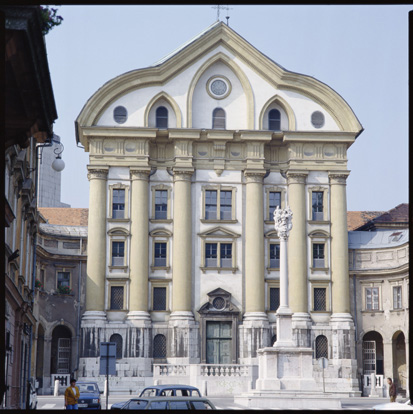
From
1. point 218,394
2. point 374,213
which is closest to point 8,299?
point 218,394

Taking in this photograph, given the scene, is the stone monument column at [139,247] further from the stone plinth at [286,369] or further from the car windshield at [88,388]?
the car windshield at [88,388]

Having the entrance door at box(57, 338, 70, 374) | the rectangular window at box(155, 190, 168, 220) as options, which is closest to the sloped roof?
the rectangular window at box(155, 190, 168, 220)

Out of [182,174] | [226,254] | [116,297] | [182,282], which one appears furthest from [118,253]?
[226,254]

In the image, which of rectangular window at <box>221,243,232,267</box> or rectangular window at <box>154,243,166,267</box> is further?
rectangular window at <box>221,243,232,267</box>

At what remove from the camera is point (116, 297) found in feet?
194

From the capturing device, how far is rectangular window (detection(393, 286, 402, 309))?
60.5m

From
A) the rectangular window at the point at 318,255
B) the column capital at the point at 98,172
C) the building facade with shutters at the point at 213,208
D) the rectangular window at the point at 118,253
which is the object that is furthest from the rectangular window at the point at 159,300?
the rectangular window at the point at 318,255

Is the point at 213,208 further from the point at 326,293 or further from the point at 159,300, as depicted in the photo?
the point at 326,293

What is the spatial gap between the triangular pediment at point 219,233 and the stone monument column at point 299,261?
13.3 feet

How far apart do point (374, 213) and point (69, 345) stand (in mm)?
32468

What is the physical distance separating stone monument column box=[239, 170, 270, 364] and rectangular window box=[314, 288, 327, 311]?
12.6 ft

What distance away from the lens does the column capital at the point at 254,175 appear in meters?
60.7

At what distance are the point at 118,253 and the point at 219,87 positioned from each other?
1410cm

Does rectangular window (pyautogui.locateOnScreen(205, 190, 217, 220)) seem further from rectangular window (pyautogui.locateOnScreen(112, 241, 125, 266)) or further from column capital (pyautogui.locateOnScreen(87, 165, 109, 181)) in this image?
column capital (pyautogui.locateOnScreen(87, 165, 109, 181))
